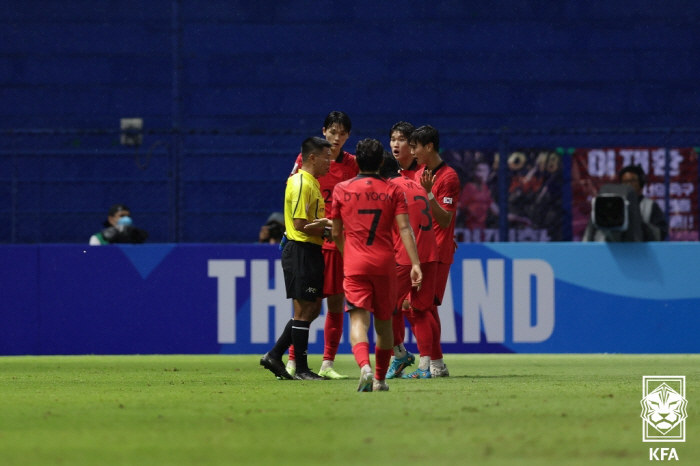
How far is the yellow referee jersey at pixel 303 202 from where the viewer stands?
28.3 feet

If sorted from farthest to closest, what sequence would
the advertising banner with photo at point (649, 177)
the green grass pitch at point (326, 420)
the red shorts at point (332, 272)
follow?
the advertising banner with photo at point (649, 177), the red shorts at point (332, 272), the green grass pitch at point (326, 420)

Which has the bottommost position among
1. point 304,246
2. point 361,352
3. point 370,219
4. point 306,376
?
point 306,376

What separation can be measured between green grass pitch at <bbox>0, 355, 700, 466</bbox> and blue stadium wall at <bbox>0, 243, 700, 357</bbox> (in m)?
2.63

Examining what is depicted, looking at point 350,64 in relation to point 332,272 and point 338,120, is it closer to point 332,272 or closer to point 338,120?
point 338,120

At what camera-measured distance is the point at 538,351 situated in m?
12.5

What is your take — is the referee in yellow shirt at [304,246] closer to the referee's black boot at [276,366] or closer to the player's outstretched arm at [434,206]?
the referee's black boot at [276,366]

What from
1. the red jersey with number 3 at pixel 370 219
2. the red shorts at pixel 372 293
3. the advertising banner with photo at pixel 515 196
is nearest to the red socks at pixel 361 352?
the red shorts at pixel 372 293

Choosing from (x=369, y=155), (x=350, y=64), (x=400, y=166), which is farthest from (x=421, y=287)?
(x=350, y=64)

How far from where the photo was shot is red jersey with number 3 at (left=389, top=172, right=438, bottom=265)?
8.76 meters

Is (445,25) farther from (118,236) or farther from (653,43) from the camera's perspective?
(118,236)

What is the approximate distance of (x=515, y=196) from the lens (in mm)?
15766

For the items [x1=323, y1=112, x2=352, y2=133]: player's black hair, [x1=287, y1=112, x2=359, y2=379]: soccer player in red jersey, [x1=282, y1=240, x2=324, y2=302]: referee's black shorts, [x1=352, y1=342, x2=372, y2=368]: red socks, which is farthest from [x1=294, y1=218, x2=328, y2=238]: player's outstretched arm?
[x1=352, y1=342, x2=372, y2=368]: red socks

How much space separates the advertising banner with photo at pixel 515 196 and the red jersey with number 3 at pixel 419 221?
679 cm

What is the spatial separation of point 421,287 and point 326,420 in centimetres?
306
